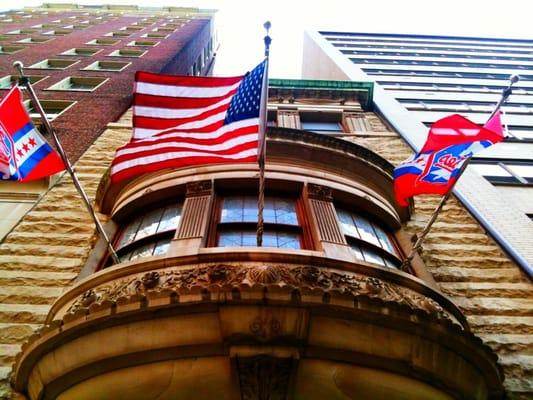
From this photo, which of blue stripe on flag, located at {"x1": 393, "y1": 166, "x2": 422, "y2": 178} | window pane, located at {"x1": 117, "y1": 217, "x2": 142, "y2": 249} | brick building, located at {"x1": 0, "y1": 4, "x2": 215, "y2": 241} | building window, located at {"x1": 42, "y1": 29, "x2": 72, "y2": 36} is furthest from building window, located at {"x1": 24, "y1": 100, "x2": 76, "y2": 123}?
building window, located at {"x1": 42, "y1": 29, "x2": 72, "y2": 36}

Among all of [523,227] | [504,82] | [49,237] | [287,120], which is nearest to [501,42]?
[504,82]

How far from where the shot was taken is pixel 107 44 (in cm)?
3061

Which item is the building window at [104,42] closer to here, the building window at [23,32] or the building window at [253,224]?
the building window at [23,32]

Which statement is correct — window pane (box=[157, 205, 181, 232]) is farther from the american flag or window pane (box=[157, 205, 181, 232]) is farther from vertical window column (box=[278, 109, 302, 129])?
vertical window column (box=[278, 109, 302, 129])

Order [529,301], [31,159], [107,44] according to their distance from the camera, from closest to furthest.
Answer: [31,159], [529,301], [107,44]

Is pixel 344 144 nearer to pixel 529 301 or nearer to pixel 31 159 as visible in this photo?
pixel 529 301

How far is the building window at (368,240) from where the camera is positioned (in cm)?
786

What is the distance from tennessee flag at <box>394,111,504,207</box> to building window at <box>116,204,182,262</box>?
13.8 feet

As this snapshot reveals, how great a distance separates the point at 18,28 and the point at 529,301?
3994 centimetres

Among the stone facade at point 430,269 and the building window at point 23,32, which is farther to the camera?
the building window at point 23,32

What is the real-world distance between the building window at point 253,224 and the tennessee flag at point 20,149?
2979 millimetres

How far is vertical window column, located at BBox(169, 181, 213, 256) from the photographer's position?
22.0ft

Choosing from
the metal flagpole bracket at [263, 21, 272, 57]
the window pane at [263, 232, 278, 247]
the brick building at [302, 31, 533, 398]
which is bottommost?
the brick building at [302, 31, 533, 398]

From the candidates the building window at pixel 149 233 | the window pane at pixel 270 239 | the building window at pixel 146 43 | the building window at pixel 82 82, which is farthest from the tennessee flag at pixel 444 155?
the building window at pixel 146 43
